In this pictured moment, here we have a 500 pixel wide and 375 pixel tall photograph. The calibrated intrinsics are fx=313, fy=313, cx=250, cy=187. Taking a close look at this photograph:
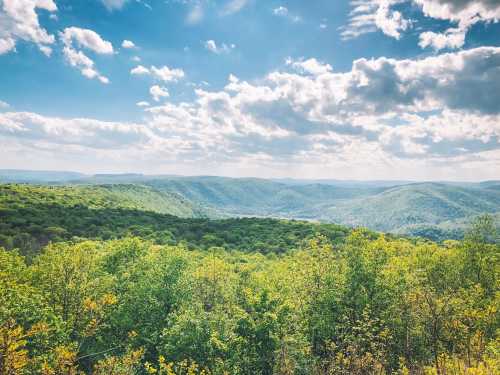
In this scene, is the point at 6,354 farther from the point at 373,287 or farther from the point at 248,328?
the point at 373,287

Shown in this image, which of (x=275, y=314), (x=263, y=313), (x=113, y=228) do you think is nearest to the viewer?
(x=275, y=314)

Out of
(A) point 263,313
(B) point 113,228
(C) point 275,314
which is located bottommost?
(B) point 113,228

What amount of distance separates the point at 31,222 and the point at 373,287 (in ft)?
449

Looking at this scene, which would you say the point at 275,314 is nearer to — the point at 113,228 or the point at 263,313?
the point at 263,313

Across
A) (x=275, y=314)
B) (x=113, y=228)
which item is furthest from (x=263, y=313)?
(x=113, y=228)

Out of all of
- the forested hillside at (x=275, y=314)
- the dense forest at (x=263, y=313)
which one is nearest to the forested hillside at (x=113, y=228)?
the dense forest at (x=263, y=313)

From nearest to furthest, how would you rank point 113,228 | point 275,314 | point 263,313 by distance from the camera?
1. point 275,314
2. point 263,313
3. point 113,228

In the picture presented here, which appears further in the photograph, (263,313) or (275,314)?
(263,313)

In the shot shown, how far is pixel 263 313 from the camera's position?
32.5 m

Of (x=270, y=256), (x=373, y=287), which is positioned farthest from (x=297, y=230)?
(x=373, y=287)

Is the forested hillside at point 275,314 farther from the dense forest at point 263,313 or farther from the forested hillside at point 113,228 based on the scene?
the forested hillside at point 113,228

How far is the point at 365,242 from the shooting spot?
134 feet

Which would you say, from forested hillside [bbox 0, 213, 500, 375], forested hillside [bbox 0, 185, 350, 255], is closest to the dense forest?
forested hillside [bbox 0, 213, 500, 375]

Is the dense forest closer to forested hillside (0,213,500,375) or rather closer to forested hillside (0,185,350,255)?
forested hillside (0,213,500,375)
